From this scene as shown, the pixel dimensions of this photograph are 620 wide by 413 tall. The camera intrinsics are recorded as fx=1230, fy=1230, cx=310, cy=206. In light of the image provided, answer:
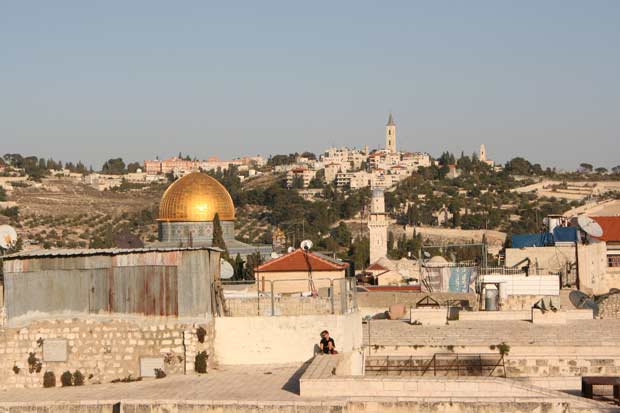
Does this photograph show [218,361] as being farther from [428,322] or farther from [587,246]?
[587,246]

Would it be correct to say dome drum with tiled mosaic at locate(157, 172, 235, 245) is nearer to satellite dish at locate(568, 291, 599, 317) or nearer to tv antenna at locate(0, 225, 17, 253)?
satellite dish at locate(568, 291, 599, 317)

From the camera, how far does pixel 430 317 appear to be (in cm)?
2052

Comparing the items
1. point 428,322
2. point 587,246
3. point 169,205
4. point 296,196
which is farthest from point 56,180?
point 428,322

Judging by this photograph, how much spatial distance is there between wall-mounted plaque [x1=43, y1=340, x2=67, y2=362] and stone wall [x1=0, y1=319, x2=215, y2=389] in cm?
1

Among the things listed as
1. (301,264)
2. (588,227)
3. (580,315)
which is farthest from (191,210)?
(580,315)

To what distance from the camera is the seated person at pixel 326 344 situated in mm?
16359

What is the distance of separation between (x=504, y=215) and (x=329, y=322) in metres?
98.0

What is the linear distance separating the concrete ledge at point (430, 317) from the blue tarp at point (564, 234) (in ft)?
57.6

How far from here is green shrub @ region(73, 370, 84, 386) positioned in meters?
16.5

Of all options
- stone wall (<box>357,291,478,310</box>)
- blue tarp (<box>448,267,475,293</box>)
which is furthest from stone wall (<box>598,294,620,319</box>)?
blue tarp (<box>448,267,475,293</box>)

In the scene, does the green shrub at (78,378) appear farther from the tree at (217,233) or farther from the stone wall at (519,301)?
the tree at (217,233)

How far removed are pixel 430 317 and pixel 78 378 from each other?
21.4ft

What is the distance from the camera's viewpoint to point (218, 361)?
16.8 metres

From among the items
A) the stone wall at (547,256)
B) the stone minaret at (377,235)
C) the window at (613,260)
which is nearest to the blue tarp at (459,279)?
the stone wall at (547,256)
